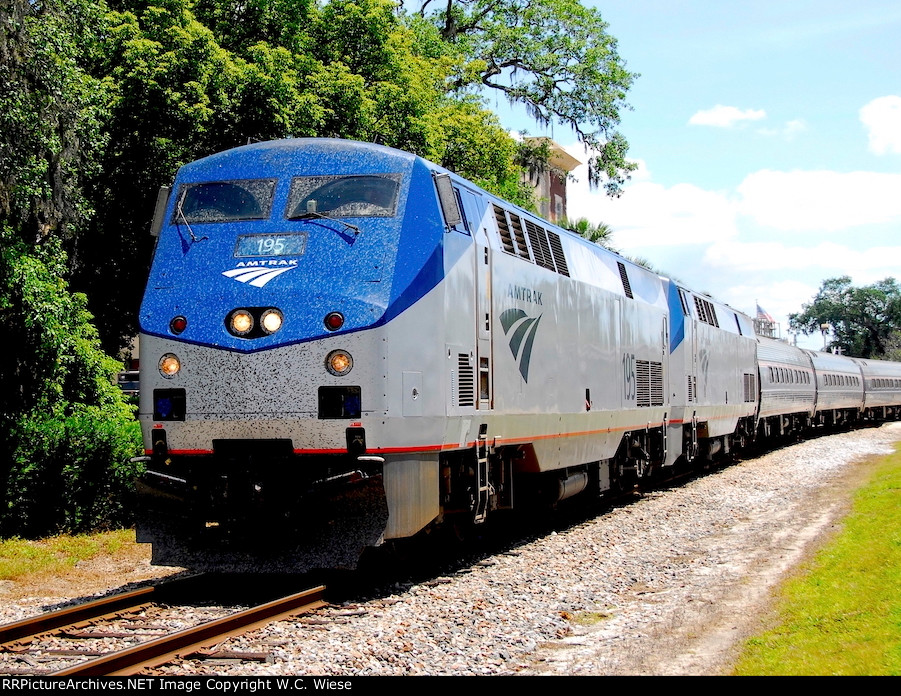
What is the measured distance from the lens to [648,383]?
18516 millimetres

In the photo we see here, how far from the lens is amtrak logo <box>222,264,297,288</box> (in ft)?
31.7

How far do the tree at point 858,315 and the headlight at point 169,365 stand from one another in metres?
127

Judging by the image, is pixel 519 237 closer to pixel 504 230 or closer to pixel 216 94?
pixel 504 230

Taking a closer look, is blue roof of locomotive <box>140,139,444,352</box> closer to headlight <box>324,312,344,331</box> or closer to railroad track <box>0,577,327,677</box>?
headlight <box>324,312,344,331</box>

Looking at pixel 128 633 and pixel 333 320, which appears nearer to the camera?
pixel 128 633

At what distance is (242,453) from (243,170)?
2.94 metres

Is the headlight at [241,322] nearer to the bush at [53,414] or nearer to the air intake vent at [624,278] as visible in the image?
the bush at [53,414]

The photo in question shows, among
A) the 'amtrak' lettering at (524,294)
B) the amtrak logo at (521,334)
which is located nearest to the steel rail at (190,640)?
the amtrak logo at (521,334)

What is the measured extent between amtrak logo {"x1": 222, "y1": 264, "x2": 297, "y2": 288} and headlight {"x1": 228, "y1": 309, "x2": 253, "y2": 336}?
280mm

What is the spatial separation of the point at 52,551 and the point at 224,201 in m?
5.46

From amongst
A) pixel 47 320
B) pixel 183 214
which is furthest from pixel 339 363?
pixel 47 320

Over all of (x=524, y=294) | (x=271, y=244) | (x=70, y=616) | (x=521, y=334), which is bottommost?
(x=70, y=616)

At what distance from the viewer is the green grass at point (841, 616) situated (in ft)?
22.9

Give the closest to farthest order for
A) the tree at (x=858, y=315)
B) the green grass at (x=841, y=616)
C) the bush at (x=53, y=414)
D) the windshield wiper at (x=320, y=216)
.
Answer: the green grass at (x=841, y=616)
the windshield wiper at (x=320, y=216)
the bush at (x=53, y=414)
the tree at (x=858, y=315)
